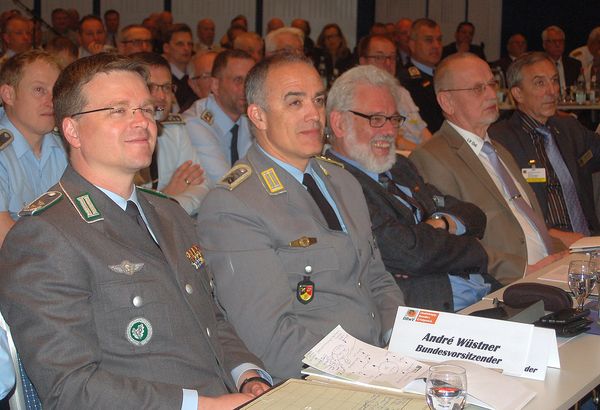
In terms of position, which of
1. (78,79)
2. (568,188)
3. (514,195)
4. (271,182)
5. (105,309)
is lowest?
(568,188)

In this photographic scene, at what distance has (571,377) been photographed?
198 cm

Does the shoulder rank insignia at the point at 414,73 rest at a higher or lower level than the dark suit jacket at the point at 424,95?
higher

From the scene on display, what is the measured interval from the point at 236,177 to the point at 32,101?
4.43 feet

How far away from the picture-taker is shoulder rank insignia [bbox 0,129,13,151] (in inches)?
140

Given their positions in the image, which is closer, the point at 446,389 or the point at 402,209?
the point at 446,389

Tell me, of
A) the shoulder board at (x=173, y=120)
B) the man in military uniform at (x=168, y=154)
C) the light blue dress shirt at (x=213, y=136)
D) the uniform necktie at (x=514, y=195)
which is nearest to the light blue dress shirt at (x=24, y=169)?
the man in military uniform at (x=168, y=154)

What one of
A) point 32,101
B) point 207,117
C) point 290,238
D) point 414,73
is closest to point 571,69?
point 414,73

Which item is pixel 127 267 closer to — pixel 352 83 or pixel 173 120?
pixel 352 83

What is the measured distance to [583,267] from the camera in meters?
2.56

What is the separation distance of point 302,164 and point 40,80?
1.44 meters

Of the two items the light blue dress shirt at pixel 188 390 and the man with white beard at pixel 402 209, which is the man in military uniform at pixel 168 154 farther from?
the light blue dress shirt at pixel 188 390

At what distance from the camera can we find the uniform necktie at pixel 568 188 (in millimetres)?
4578

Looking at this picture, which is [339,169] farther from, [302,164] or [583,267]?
[583,267]

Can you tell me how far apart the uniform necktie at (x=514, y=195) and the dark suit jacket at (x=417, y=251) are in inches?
24.5
